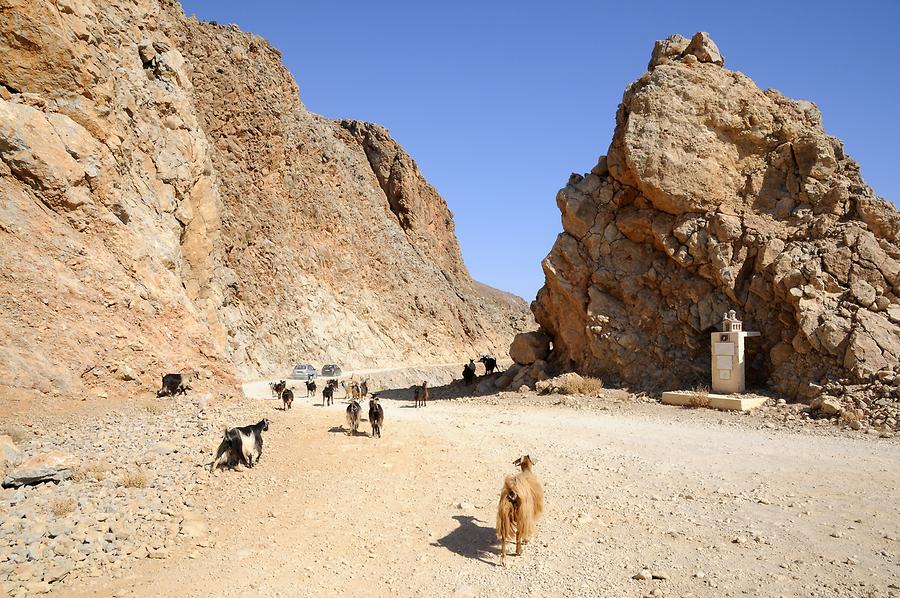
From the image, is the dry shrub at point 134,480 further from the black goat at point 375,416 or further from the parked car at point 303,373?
the parked car at point 303,373

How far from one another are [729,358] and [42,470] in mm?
17607

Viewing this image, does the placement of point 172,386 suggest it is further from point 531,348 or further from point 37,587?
point 531,348

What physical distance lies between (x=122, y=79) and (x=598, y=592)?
1941cm

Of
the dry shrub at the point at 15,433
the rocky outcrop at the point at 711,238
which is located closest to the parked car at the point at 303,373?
the rocky outcrop at the point at 711,238

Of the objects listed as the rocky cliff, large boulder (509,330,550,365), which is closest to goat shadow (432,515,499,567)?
the rocky cliff

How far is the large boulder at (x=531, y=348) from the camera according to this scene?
2636cm

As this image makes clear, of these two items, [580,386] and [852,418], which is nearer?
[852,418]

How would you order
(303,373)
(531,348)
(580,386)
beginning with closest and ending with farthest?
(580,386) → (531,348) → (303,373)

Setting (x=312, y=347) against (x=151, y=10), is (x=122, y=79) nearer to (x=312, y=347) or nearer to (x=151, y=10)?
(x=151, y=10)

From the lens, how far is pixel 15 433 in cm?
803

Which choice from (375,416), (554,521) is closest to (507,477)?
(554,521)

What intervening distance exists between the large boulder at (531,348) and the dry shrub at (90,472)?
2029cm

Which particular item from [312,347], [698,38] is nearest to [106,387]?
[698,38]

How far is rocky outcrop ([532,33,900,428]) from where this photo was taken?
18453 mm
